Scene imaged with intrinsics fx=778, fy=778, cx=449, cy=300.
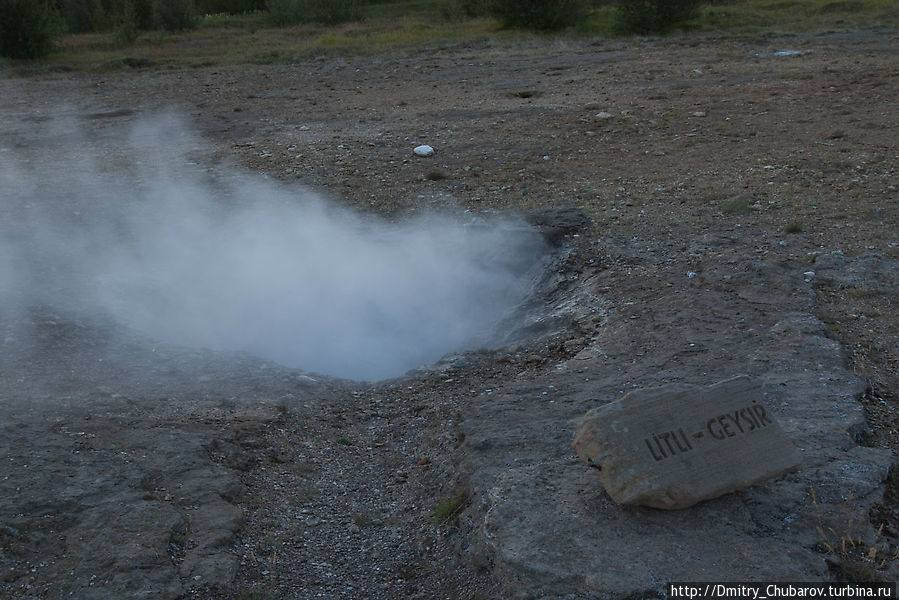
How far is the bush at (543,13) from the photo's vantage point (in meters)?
18.4

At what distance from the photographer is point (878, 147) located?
7375mm

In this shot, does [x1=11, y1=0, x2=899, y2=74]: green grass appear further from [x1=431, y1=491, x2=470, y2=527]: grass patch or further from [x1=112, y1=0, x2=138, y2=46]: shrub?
[x1=431, y1=491, x2=470, y2=527]: grass patch

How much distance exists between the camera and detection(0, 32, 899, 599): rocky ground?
282 centimetres

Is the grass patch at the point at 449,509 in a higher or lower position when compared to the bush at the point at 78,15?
Result: lower

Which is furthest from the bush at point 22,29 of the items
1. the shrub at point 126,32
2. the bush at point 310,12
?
the bush at point 310,12

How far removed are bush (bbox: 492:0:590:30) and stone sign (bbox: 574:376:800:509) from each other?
55.2ft

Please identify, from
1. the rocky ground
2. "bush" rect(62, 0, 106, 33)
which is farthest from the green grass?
the rocky ground

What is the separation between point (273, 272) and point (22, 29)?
14.5 meters

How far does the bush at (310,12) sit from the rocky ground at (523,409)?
16.3 m

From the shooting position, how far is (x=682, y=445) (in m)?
2.90

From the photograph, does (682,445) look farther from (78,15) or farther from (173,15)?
(78,15)

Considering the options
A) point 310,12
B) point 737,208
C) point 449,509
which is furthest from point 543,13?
point 449,509

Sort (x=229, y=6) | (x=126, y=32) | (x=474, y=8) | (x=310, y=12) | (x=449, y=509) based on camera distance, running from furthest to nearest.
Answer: (x=229, y=6), (x=310, y=12), (x=474, y=8), (x=126, y=32), (x=449, y=509)

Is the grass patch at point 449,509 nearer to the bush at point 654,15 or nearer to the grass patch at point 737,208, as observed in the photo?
the grass patch at point 737,208
